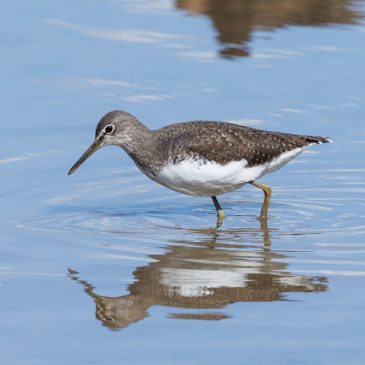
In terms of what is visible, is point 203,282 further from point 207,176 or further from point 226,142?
A: point 226,142

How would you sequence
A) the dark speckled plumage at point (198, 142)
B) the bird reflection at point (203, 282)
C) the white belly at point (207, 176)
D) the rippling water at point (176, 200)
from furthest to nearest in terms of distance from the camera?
1. the dark speckled plumage at point (198, 142)
2. the white belly at point (207, 176)
3. the bird reflection at point (203, 282)
4. the rippling water at point (176, 200)

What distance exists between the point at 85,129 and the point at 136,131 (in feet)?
6.68

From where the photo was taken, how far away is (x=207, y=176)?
431 inches

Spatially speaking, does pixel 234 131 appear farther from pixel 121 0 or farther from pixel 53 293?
pixel 121 0

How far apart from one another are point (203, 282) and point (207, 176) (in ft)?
6.53

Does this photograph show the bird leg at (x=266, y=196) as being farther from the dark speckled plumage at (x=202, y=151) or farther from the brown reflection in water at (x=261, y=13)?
the brown reflection in water at (x=261, y=13)

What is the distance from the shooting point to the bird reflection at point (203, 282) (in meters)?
8.48

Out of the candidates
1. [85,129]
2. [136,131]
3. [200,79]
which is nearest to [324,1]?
[200,79]

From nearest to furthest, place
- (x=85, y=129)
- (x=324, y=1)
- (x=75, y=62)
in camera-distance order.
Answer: (x=85, y=129)
(x=75, y=62)
(x=324, y=1)

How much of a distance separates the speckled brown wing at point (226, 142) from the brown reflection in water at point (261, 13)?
476 cm

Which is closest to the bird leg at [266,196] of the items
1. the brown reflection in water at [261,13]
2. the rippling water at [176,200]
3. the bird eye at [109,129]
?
the rippling water at [176,200]

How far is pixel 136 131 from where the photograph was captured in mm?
11359

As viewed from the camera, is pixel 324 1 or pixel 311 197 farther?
pixel 324 1

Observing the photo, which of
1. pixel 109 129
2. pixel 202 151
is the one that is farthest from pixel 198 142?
pixel 109 129
